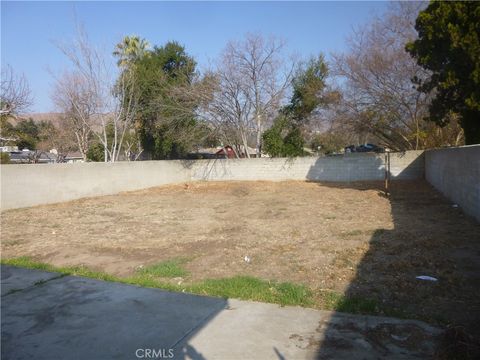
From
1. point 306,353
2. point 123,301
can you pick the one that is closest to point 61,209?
point 123,301

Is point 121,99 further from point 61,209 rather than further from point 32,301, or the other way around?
point 32,301

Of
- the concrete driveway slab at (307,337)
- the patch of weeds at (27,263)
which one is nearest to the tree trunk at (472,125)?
the concrete driveway slab at (307,337)

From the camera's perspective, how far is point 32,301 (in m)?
4.59

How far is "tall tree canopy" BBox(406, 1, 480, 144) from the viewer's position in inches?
377

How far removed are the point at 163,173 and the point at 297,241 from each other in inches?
Result: 621

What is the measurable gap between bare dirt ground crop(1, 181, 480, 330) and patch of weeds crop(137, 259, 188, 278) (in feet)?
0.62

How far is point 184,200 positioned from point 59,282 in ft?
33.5

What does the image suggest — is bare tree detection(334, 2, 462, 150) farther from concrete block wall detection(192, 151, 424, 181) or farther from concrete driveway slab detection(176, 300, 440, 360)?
concrete driveway slab detection(176, 300, 440, 360)

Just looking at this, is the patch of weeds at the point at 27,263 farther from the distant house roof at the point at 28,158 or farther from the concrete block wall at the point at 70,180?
the distant house roof at the point at 28,158

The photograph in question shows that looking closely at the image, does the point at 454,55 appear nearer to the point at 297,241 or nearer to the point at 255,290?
the point at 297,241

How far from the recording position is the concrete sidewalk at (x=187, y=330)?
130 inches

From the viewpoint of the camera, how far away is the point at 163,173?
2217cm
